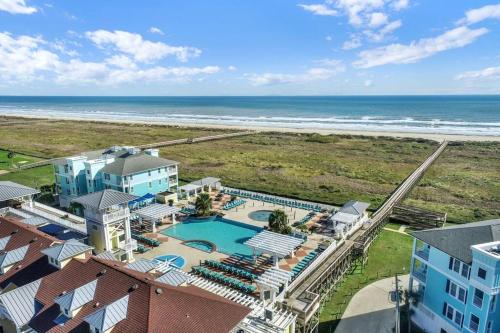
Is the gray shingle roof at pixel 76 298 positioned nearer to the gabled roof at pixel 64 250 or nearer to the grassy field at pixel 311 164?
the gabled roof at pixel 64 250

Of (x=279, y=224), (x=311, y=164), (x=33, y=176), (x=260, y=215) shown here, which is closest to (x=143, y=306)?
(x=279, y=224)

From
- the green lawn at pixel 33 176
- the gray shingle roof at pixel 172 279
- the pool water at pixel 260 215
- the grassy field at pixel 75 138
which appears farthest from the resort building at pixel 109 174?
the grassy field at pixel 75 138

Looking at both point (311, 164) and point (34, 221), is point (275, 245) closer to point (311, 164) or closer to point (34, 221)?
point (34, 221)

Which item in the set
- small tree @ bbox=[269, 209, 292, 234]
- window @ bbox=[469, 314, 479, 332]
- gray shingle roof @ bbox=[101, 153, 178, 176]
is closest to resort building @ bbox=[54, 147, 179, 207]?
gray shingle roof @ bbox=[101, 153, 178, 176]

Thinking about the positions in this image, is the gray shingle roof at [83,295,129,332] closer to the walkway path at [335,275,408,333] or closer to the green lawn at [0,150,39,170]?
the walkway path at [335,275,408,333]

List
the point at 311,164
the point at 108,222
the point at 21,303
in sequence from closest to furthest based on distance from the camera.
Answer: the point at 21,303, the point at 108,222, the point at 311,164

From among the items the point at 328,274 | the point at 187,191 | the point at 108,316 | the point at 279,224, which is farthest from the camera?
the point at 187,191
